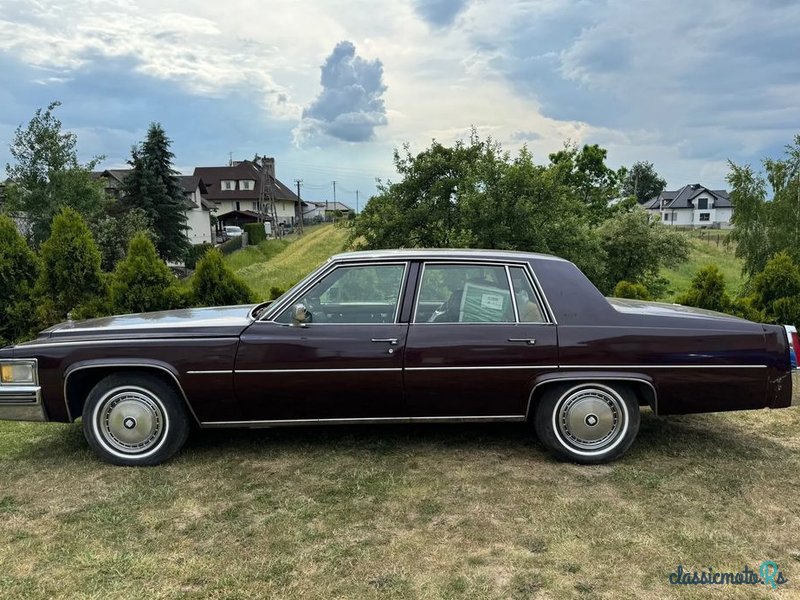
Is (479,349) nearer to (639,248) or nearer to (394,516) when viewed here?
(394,516)

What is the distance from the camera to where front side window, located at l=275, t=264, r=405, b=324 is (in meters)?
4.38

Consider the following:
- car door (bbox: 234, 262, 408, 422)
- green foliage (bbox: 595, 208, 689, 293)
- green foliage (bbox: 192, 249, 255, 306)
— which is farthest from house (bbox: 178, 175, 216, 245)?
car door (bbox: 234, 262, 408, 422)

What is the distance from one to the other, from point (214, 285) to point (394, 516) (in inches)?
227

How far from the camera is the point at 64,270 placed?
880 cm

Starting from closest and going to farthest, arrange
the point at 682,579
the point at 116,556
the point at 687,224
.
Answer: the point at 682,579 < the point at 116,556 < the point at 687,224

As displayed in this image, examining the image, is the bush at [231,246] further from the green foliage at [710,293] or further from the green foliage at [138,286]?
the green foliage at [710,293]

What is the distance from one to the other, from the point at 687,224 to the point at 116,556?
8416 centimetres

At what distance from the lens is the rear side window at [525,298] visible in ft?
14.1

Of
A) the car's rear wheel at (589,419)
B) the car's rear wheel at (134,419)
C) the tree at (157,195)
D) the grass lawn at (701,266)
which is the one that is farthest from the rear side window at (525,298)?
the tree at (157,195)

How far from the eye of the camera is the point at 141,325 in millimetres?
4539

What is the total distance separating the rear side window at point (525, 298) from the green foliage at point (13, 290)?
772cm

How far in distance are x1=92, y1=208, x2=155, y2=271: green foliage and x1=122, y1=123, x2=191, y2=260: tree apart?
8.66 ft

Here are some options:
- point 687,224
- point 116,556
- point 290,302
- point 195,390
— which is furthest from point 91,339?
point 687,224

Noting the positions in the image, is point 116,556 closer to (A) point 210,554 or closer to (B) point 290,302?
(A) point 210,554
